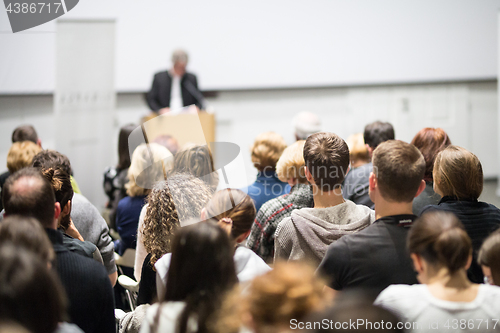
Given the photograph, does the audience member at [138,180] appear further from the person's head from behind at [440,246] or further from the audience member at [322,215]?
the person's head from behind at [440,246]

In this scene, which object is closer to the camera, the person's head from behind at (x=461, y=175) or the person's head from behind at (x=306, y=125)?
the person's head from behind at (x=461, y=175)

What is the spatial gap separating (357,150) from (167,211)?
5.17 ft

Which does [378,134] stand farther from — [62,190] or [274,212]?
[62,190]

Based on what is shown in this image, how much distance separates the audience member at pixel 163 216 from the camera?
5.24 ft

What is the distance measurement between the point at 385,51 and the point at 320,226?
4764 mm

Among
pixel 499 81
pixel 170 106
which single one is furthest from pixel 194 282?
pixel 499 81

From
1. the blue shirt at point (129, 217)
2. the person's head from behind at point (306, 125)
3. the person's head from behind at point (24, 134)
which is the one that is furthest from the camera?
the person's head from behind at point (306, 125)

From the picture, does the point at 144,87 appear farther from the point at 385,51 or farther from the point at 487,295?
the point at 487,295

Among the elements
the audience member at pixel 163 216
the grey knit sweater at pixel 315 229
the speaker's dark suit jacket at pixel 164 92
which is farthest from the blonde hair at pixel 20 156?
the speaker's dark suit jacket at pixel 164 92

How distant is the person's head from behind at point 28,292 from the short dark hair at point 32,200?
362 mm

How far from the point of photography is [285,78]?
5656 millimetres

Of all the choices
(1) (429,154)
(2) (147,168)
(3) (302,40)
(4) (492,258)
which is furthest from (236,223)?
(3) (302,40)

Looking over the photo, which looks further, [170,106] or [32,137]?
[170,106]

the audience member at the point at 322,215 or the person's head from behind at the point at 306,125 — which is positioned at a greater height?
the person's head from behind at the point at 306,125
